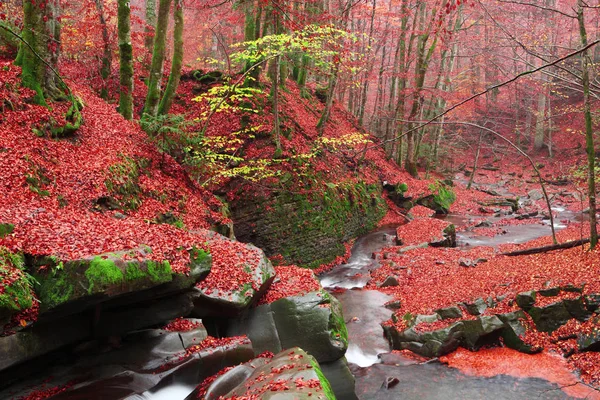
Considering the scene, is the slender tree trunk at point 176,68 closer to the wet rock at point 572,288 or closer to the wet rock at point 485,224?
the wet rock at point 572,288

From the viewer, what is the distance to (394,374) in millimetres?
8258

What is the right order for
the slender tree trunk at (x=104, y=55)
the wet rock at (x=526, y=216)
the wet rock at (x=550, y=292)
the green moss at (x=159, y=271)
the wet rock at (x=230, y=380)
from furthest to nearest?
1. the wet rock at (x=526, y=216)
2. the slender tree trunk at (x=104, y=55)
3. the wet rock at (x=550, y=292)
4. the green moss at (x=159, y=271)
5. the wet rock at (x=230, y=380)

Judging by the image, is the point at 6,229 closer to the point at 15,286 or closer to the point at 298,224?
the point at 15,286

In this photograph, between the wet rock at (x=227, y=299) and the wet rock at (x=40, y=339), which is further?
the wet rock at (x=227, y=299)

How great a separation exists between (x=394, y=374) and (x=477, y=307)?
2776mm

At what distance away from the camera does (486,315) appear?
9.01m

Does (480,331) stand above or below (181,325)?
below

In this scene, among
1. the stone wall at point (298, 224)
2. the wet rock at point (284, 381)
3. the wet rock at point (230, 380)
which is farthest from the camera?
the stone wall at point (298, 224)

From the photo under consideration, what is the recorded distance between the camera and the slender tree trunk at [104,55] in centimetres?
1485

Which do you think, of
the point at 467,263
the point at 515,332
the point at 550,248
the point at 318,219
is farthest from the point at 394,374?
the point at 318,219

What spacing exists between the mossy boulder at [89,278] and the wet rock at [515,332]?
732cm

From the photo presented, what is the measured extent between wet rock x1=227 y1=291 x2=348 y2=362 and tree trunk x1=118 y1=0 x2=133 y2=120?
8824 mm

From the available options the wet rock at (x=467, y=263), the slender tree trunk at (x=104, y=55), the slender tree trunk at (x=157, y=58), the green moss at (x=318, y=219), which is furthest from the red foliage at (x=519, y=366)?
the slender tree trunk at (x=104, y=55)

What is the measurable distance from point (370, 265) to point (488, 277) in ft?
16.7
